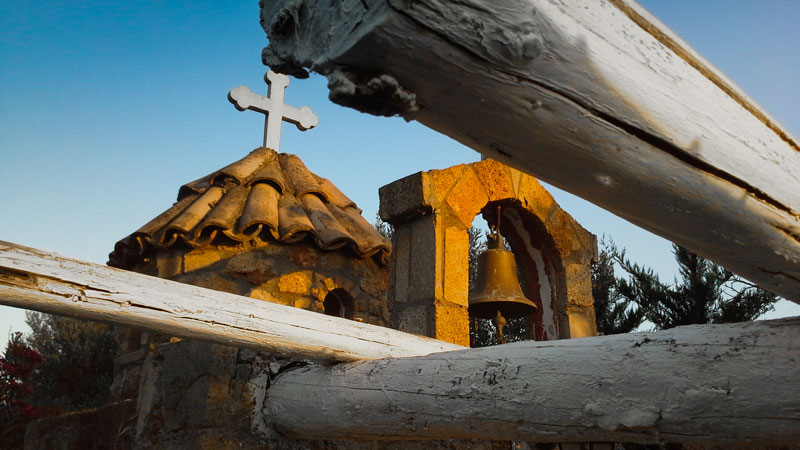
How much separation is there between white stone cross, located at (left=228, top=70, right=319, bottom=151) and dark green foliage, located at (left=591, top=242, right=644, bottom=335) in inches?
251

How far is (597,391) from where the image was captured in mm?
1733

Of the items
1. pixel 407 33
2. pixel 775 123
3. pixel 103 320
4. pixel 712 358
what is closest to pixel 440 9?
pixel 407 33

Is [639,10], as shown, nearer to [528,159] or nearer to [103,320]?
[528,159]

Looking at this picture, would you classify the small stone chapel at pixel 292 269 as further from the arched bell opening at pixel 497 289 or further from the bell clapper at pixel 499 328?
the bell clapper at pixel 499 328

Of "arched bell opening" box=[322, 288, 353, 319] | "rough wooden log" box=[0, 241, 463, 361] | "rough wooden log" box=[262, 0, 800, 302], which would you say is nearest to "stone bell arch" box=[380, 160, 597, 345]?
"rough wooden log" box=[0, 241, 463, 361]

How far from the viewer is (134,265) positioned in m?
4.05

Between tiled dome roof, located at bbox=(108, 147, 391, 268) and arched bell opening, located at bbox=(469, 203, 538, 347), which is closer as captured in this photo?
arched bell opening, located at bbox=(469, 203, 538, 347)

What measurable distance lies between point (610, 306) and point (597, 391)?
9.22 m

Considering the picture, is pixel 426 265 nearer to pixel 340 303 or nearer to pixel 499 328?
pixel 499 328

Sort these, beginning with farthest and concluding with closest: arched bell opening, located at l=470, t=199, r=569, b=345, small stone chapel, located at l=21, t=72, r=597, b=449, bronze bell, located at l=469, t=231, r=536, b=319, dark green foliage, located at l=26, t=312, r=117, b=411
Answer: dark green foliage, located at l=26, t=312, r=117, b=411 → arched bell opening, located at l=470, t=199, r=569, b=345 → bronze bell, located at l=469, t=231, r=536, b=319 → small stone chapel, located at l=21, t=72, r=597, b=449

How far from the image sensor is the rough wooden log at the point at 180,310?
1.91 meters

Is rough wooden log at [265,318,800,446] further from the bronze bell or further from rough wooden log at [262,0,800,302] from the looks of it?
the bronze bell

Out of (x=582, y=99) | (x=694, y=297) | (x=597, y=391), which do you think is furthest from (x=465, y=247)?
(x=694, y=297)

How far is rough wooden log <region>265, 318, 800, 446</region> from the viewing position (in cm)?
147
